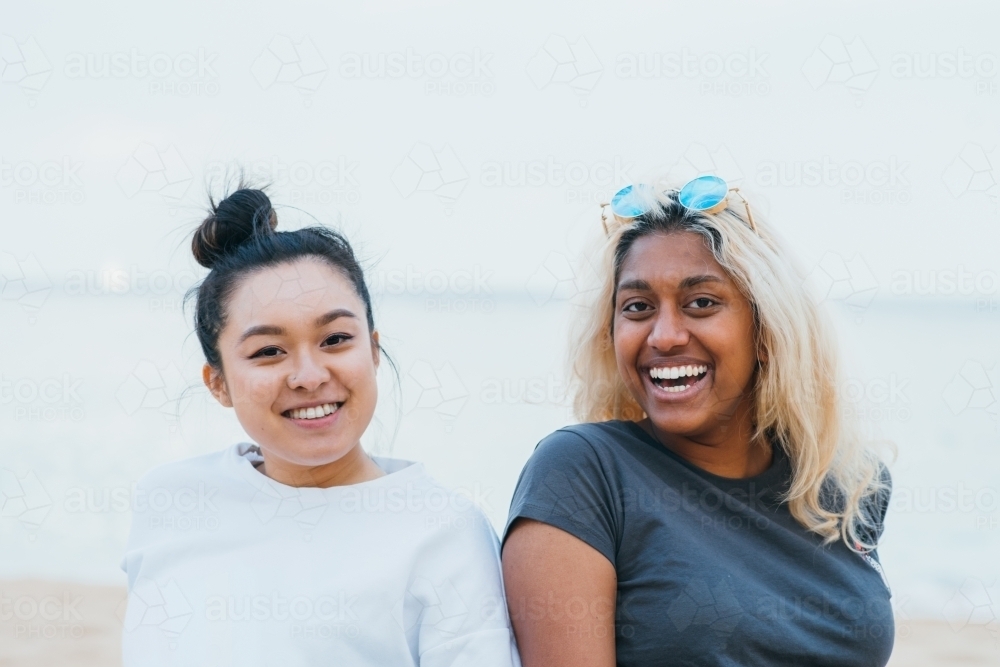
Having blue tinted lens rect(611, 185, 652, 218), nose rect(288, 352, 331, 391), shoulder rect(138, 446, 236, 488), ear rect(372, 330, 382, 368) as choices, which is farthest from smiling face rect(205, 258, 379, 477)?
blue tinted lens rect(611, 185, 652, 218)

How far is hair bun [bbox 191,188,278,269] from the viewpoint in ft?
7.84

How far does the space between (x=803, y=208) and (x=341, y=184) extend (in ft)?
27.2

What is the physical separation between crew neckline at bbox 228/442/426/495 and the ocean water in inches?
7.4

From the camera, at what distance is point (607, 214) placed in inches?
102

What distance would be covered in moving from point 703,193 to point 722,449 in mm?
650

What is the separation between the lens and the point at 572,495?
2.08 metres

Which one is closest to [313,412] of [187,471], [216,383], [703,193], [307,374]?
[307,374]

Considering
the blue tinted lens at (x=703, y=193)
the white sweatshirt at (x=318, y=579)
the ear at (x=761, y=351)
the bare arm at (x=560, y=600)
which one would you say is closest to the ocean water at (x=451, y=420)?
the ear at (x=761, y=351)

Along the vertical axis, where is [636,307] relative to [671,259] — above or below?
below

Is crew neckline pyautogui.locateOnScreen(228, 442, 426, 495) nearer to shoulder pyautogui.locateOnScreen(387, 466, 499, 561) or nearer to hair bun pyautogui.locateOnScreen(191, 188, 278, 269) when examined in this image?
shoulder pyautogui.locateOnScreen(387, 466, 499, 561)

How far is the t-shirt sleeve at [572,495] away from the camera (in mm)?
2045

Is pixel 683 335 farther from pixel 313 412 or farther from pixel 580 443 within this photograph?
pixel 313 412

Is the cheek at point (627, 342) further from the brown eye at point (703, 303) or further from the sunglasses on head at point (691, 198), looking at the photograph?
the sunglasses on head at point (691, 198)

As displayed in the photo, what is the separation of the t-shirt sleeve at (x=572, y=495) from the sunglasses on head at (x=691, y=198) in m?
0.65
